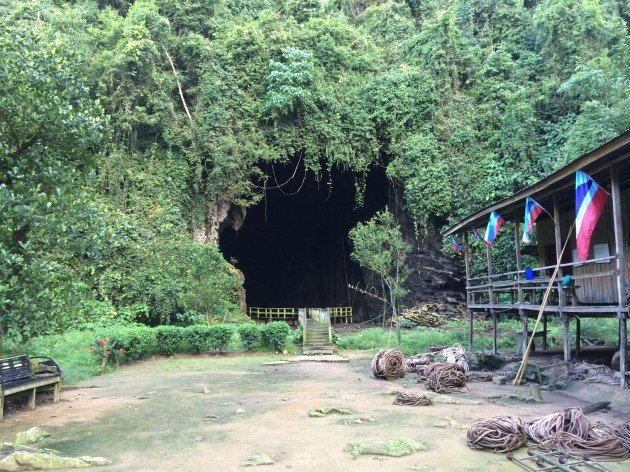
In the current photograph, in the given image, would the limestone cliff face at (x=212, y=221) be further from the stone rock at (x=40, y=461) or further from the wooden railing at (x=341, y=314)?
the stone rock at (x=40, y=461)

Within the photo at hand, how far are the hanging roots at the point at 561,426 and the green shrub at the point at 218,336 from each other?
1293 centimetres

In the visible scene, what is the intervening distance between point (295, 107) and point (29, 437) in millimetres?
19342

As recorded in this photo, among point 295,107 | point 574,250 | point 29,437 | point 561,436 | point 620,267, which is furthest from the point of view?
point 295,107

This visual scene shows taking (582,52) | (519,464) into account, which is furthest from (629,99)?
(519,464)

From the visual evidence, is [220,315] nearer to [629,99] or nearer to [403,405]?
[403,405]

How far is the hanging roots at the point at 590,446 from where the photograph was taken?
593cm

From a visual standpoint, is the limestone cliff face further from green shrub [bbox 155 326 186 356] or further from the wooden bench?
the wooden bench

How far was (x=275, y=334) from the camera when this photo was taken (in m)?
19.0

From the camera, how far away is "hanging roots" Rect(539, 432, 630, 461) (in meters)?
5.93

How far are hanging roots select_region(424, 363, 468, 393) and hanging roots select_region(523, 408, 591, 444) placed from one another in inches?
173

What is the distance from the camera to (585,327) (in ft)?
59.1

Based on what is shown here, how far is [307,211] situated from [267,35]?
1379 cm

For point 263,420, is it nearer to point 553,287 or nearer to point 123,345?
point 553,287

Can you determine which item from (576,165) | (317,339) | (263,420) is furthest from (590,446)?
(317,339)
